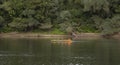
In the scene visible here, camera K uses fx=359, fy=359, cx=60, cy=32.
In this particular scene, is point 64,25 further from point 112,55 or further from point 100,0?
point 112,55

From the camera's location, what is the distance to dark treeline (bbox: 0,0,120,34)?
112 m

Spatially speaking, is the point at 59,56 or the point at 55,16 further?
the point at 55,16

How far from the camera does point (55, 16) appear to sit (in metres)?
118

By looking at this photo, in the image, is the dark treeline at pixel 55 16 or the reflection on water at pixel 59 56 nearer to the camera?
the reflection on water at pixel 59 56

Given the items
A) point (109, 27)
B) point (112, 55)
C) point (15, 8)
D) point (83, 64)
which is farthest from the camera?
point (15, 8)

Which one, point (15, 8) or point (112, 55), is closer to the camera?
point (112, 55)

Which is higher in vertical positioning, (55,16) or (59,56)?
(59,56)

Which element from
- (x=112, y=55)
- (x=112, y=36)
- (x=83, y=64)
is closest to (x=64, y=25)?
(x=112, y=36)

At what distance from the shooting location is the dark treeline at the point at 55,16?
368 ft

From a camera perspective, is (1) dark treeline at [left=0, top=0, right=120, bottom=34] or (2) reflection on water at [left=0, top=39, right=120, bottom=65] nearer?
(2) reflection on water at [left=0, top=39, right=120, bottom=65]

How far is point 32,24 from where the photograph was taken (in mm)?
112188

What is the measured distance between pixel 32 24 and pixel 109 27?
78.3ft

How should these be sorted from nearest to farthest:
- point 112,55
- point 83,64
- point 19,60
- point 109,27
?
point 83,64
point 19,60
point 112,55
point 109,27

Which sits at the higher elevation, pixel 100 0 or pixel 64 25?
pixel 100 0
